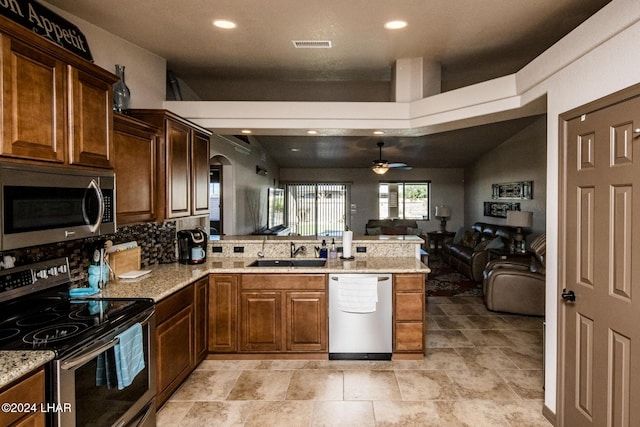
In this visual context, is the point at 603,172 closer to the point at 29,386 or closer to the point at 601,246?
the point at 601,246

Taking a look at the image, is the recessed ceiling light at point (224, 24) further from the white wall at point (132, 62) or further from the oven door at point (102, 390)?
the oven door at point (102, 390)

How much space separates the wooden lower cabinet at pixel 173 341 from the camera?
2623 mm

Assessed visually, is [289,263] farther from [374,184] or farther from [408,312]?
[374,184]

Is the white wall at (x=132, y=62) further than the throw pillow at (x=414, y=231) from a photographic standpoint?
No

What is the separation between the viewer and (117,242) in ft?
10.0

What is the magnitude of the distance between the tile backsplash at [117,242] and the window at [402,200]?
7.85m

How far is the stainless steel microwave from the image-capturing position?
168cm

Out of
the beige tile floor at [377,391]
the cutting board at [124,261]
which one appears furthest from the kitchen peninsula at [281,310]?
the cutting board at [124,261]

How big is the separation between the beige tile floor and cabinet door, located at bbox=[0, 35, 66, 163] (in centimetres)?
193

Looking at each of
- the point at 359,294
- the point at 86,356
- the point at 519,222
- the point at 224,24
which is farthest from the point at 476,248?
the point at 86,356

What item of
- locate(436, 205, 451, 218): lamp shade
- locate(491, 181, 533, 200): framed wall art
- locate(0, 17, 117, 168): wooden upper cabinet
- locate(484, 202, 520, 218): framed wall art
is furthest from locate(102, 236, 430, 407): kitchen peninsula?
locate(436, 205, 451, 218): lamp shade

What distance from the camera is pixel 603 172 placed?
6.75 ft

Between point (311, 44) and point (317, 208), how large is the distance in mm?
8025

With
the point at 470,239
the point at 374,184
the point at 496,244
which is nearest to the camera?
the point at 496,244
